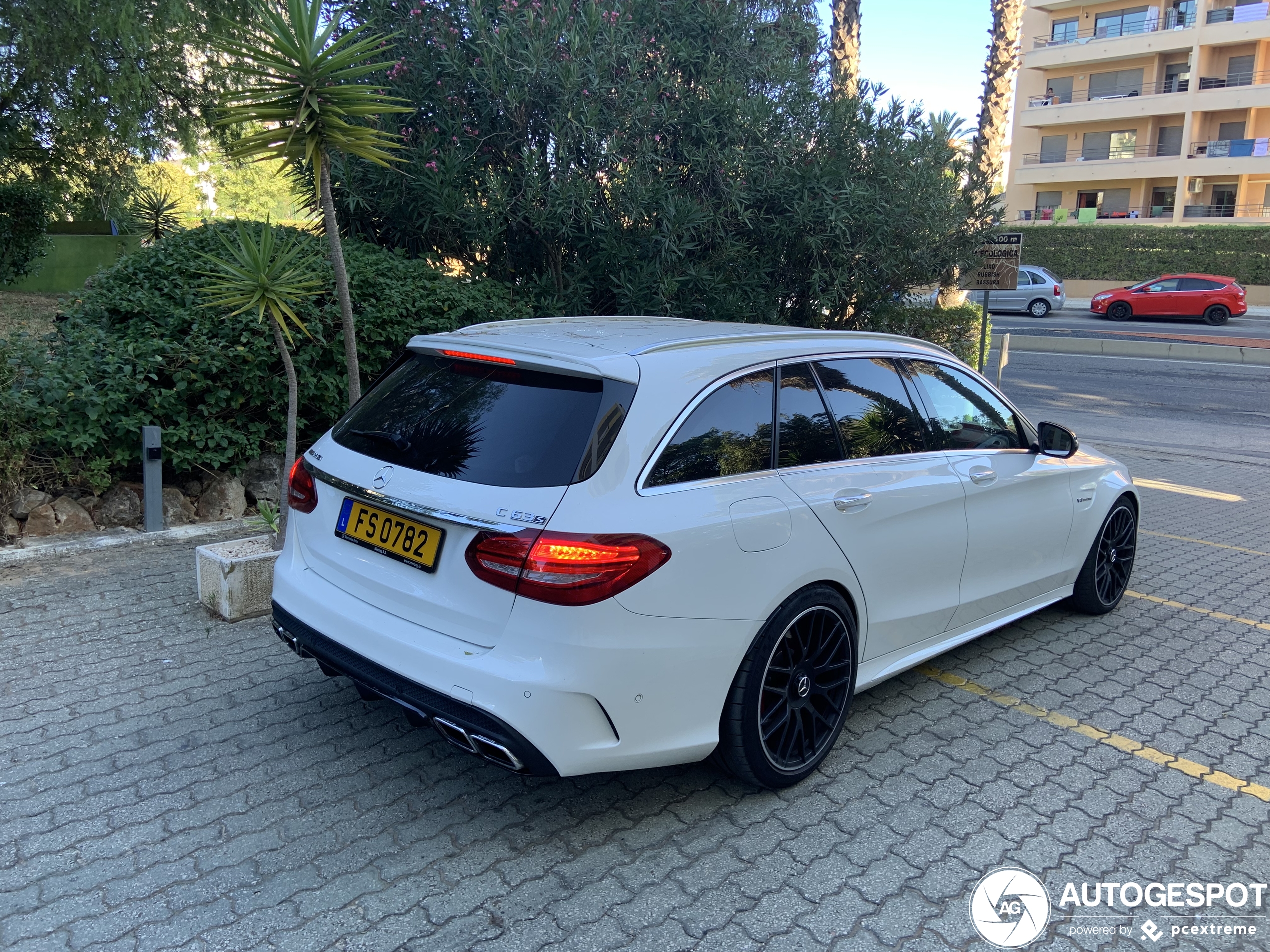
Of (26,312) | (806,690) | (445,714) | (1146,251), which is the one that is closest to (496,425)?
(445,714)

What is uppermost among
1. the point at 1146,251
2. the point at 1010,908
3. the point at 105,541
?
the point at 1146,251

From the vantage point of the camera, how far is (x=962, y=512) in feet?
13.6

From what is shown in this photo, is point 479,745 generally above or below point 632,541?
below

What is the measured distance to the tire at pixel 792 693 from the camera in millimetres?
3213

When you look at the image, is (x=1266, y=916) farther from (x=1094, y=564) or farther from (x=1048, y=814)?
(x=1094, y=564)

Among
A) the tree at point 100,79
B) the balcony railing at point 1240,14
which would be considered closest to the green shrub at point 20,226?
the tree at point 100,79

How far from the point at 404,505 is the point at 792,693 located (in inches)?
59.4

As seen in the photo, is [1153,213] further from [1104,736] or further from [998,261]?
[1104,736]

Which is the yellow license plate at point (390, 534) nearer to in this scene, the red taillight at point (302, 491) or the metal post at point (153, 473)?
the red taillight at point (302, 491)

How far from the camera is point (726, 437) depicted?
330cm

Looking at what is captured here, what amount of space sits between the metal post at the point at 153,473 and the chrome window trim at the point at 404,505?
103 inches

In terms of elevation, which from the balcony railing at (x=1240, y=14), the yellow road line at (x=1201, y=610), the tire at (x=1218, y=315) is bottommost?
the yellow road line at (x=1201, y=610)

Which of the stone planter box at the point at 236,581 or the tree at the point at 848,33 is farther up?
the tree at the point at 848,33

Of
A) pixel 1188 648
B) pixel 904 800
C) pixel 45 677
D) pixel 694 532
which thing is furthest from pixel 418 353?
pixel 1188 648
